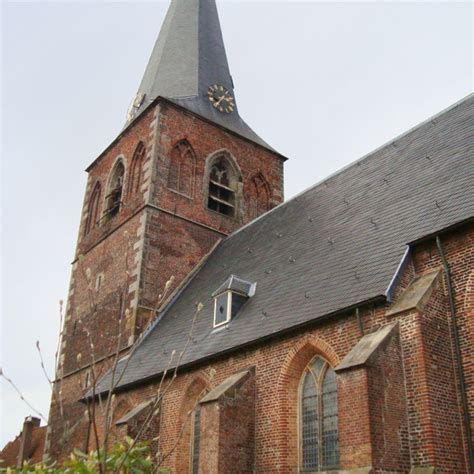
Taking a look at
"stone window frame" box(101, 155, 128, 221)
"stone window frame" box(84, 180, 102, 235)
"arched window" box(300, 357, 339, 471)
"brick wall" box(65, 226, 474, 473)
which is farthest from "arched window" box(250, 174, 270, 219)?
"arched window" box(300, 357, 339, 471)

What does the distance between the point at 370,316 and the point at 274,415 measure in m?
2.67

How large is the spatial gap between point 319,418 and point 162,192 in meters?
11.4

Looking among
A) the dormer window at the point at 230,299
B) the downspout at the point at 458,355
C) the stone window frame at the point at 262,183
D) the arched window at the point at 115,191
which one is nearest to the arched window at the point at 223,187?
the stone window frame at the point at 262,183

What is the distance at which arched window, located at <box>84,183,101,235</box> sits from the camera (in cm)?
2352

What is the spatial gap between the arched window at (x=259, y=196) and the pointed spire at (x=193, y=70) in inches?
63.4

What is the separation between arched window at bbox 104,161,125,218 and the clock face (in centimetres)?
439

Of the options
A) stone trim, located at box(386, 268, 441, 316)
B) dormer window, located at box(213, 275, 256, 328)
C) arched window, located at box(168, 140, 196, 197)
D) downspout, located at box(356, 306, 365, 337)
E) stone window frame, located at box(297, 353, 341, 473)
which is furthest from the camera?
arched window, located at box(168, 140, 196, 197)

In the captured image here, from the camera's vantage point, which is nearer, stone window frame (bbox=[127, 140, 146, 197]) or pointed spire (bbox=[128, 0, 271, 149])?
stone window frame (bbox=[127, 140, 146, 197])

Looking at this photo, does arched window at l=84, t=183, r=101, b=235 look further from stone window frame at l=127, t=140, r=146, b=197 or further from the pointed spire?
the pointed spire

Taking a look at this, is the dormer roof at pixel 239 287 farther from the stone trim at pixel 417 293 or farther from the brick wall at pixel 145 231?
the stone trim at pixel 417 293

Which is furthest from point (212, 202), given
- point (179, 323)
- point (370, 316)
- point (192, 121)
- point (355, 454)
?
point (355, 454)

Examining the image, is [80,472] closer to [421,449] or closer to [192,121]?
[421,449]

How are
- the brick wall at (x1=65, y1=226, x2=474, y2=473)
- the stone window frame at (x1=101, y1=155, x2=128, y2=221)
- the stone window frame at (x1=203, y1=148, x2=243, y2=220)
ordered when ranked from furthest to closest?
1. the stone window frame at (x1=101, y1=155, x2=128, y2=221)
2. the stone window frame at (x1=203, y1=148, x2=243, y2=220)
3. the brick wall at (x1=65, y1=226, x2=474, y2=473)

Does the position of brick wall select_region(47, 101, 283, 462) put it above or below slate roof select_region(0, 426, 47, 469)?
above
